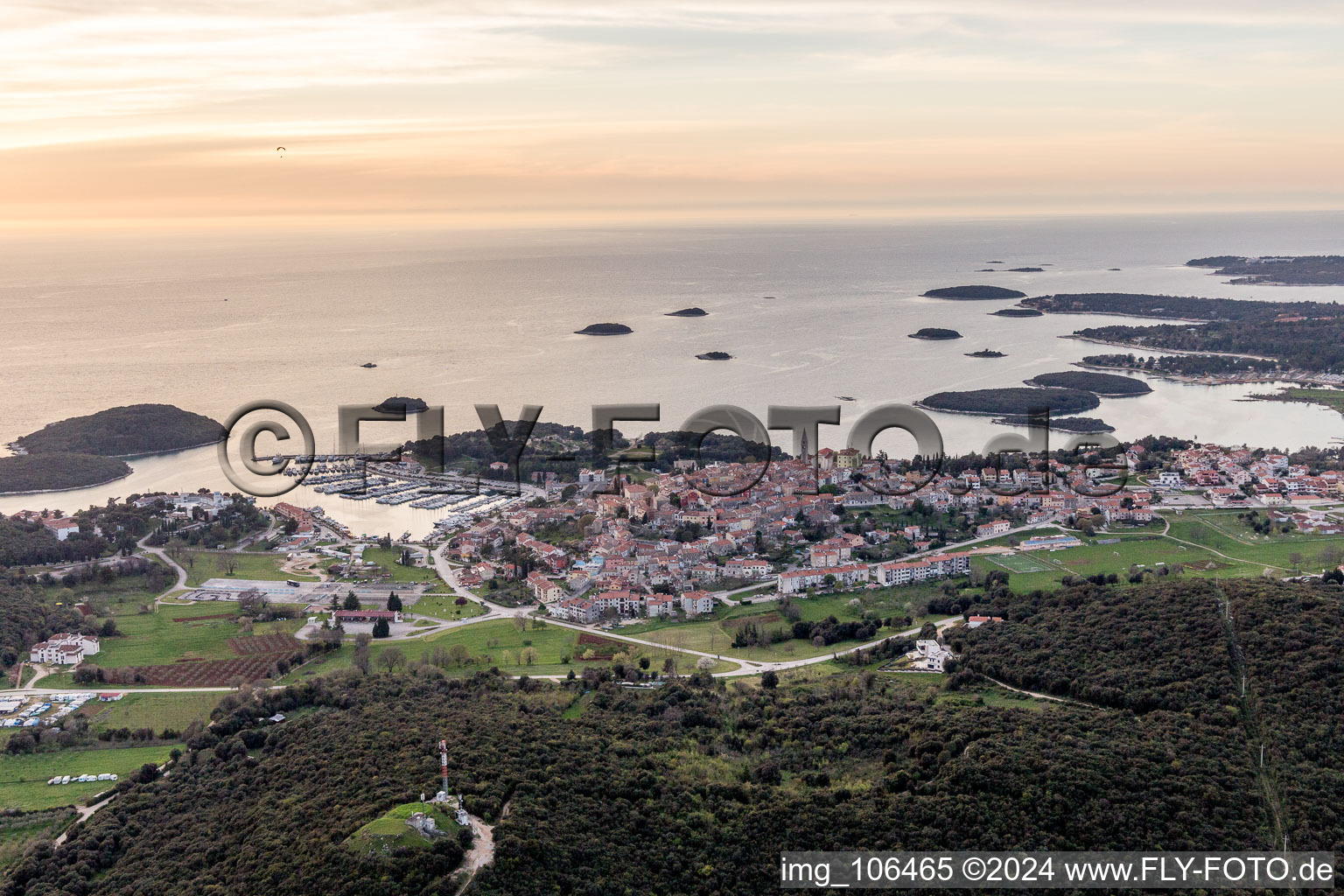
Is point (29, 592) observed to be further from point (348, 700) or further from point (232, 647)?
point (348, 700)

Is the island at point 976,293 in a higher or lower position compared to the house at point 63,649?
higher

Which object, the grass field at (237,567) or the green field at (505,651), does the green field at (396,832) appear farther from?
the grass field at (237,567)

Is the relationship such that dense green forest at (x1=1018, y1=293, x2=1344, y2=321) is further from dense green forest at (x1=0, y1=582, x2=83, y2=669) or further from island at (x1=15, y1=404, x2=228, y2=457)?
dense green forest at (x1=0, y1=582, x2=83, y2=669)

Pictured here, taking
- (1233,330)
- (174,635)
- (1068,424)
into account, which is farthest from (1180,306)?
(174,635)

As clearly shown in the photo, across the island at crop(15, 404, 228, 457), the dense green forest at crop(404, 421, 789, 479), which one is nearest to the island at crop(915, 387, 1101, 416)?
the dense green forest at crop(404, 421, 789, 479)

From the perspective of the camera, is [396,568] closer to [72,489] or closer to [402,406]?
[72,489]

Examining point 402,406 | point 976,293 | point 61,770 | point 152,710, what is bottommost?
point 61,770

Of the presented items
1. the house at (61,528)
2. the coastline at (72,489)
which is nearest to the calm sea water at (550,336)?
the coastline at (72,489)
